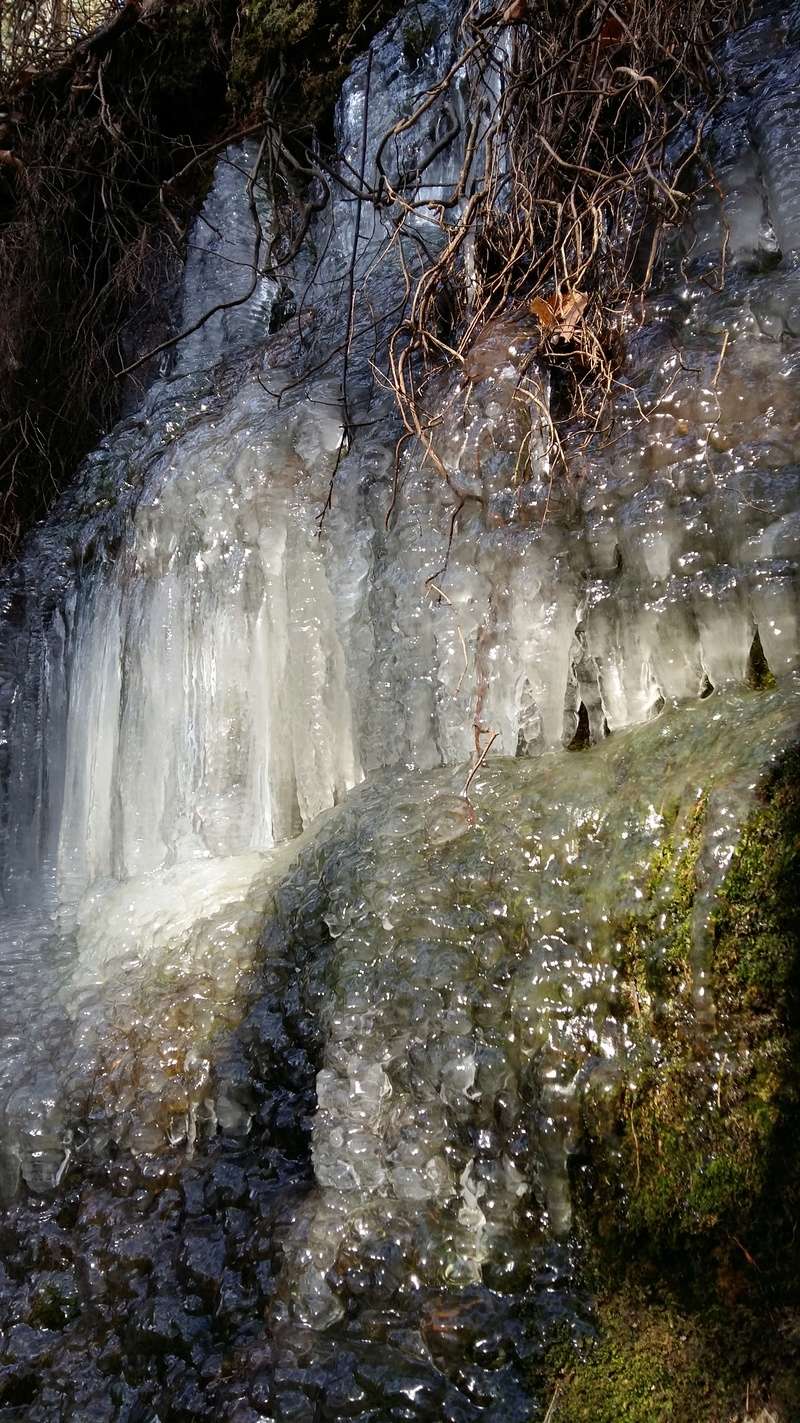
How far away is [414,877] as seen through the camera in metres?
2.05

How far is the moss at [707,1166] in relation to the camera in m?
1.40

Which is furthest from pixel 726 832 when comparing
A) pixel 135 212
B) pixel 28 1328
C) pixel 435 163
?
pixel 135 212

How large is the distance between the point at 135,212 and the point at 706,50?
3.31 metres

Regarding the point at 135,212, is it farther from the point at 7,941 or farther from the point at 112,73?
the point at 7,941

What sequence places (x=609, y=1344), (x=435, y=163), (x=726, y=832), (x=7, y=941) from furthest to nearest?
(x=435, y=163) < (x=7, y=941) < (x=726, y=832) < (x=609, y=1344)

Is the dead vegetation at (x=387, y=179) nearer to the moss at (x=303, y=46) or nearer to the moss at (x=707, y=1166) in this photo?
the moss at (x=303, y=46)

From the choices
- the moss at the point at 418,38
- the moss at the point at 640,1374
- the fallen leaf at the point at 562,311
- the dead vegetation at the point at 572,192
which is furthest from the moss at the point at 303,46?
the moss at the point at 640,1374

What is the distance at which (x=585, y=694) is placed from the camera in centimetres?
221

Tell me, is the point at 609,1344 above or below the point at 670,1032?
below

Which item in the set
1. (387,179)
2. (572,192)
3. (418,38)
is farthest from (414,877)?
(418,38)

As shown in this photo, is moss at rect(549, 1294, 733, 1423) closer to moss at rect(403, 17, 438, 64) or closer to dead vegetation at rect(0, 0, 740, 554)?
dead vegetation at rect(0, 0, 740, 554)

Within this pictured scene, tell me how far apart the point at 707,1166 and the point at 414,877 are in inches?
30.2

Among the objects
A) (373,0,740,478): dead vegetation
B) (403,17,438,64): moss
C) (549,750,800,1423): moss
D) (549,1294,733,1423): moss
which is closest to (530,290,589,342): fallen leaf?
(373,0,740,478): dead vegetation

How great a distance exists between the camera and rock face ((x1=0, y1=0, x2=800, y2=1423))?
1.60 metres
